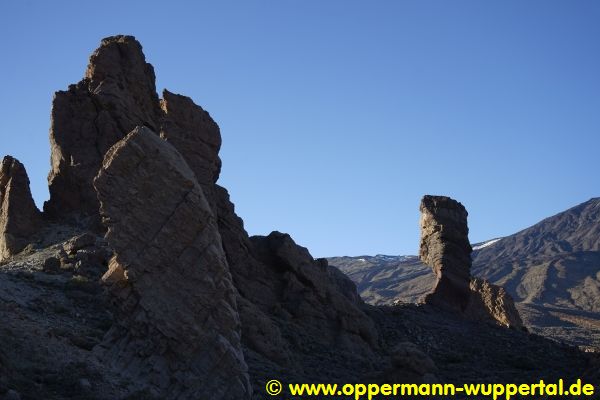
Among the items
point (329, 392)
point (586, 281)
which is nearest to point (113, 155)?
point (329, 392)

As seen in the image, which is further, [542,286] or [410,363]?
[542,286]

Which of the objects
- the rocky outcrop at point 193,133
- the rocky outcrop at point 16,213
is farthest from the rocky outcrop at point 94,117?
the rocky outcrop at point 193,133

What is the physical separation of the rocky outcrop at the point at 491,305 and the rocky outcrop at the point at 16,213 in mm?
40239

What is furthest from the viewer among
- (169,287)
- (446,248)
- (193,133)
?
(446,248)

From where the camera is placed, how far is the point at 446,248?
2490 inches

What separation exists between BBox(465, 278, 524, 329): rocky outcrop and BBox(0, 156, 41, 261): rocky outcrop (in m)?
40.2

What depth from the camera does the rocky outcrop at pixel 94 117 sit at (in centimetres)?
4003

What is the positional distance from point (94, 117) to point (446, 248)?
3396 centimetres

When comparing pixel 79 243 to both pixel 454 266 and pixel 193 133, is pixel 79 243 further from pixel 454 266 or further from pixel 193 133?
pixel 454 266

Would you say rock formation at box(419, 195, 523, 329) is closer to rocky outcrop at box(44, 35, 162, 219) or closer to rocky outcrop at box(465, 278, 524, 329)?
rocky outcrop at box(465, 278, 524, 329)

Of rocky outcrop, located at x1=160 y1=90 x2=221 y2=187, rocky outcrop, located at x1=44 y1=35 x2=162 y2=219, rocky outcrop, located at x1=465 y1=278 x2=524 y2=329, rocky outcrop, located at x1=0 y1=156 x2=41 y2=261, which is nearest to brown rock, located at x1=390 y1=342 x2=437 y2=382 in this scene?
rocky outcrop, located at x1=160 y1=90 x2=221 y2=187

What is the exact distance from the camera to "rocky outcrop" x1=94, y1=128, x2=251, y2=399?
74.9 feet

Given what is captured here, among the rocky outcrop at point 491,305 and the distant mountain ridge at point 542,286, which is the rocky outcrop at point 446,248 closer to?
the rocky outcrop at point 491,305

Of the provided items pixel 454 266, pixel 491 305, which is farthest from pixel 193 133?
pixel 491 305
